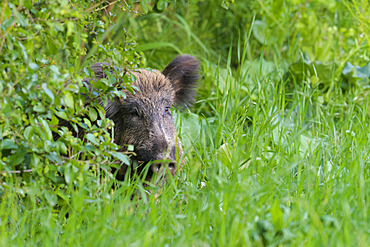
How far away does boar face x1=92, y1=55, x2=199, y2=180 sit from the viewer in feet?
11.4

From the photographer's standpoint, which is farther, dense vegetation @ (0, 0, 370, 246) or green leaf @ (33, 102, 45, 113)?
green leaf @ (33, 102, 45, 113)

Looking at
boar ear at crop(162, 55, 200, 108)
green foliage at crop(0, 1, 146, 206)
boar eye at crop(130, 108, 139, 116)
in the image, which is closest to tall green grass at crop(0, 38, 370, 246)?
green foliage at crop(0, 1, 146, 206)

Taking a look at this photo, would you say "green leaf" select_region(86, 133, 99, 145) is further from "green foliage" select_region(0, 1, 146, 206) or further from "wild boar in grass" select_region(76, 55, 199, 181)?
"wild boar in grass" select_region(76, 55, 199, 181)

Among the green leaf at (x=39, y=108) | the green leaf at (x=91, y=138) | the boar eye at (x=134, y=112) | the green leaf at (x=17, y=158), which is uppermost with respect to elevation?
the green leaf at (x=39, y=108)

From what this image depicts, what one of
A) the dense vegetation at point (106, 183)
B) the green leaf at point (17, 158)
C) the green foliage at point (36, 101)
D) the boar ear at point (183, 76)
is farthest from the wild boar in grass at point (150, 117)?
the green leaf at point (17, 158)

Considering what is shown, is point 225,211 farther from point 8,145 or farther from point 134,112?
point 134,112

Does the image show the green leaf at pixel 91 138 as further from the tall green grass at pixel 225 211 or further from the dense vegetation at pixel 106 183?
the tall green grass at pixel 225 211

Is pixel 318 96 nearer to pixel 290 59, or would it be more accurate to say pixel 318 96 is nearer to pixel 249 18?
pixel 290 59

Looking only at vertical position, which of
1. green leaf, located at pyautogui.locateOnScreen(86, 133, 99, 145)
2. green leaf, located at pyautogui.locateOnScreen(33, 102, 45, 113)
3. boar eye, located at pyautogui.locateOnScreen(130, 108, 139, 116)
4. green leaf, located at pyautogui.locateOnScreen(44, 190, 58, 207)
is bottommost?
green leaf, located at pyautogui.locateOnScreen(44, 190, 58, 207)

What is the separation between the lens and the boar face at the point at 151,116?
137 inches

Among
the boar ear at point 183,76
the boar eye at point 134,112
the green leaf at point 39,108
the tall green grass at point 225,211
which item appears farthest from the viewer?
the boar ear at point 183,76

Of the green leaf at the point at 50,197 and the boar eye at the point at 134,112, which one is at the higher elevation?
the boar eye at the point at 134,112

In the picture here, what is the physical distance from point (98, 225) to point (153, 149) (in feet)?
3.52

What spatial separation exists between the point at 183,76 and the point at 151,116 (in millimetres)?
644
